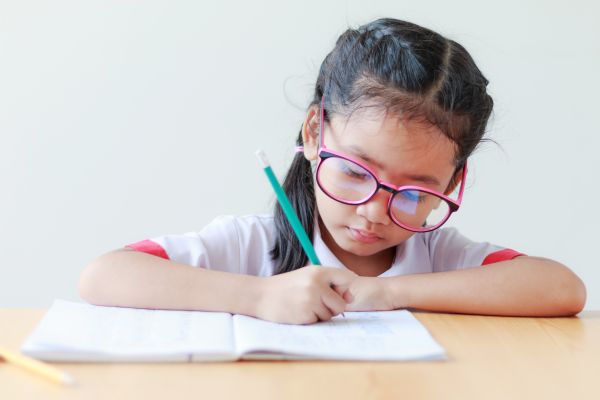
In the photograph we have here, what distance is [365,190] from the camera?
1.16 m

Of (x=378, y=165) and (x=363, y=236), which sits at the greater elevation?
(x=378, y=165)

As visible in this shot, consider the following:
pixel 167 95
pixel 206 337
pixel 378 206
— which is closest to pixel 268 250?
pixel 378 206

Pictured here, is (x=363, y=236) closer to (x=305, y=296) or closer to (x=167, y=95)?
(x=305, y=296)

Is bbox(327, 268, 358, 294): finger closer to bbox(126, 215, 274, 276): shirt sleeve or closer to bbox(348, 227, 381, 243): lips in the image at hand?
bbox(348, 227, 381, 243): lips

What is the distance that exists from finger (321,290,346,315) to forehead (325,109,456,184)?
227mm

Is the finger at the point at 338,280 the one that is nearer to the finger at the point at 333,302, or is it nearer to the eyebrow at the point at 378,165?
the finger at the point at 333,302

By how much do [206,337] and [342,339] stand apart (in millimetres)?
149

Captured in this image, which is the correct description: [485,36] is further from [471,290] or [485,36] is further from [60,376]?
[60,376]

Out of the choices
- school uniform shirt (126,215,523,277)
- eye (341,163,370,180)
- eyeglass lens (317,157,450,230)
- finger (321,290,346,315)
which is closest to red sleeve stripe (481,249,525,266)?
school uniform shirt (126,215,523,277)

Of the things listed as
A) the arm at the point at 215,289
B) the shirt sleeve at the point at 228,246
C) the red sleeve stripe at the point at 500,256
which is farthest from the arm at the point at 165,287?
the red sleeve stripe at the point at 500,256

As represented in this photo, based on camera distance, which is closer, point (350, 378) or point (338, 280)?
point (350, 378)

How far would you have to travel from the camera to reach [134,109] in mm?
2176

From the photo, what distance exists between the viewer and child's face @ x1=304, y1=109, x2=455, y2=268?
3.79 ft

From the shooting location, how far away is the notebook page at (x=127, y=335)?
797 millimetres
